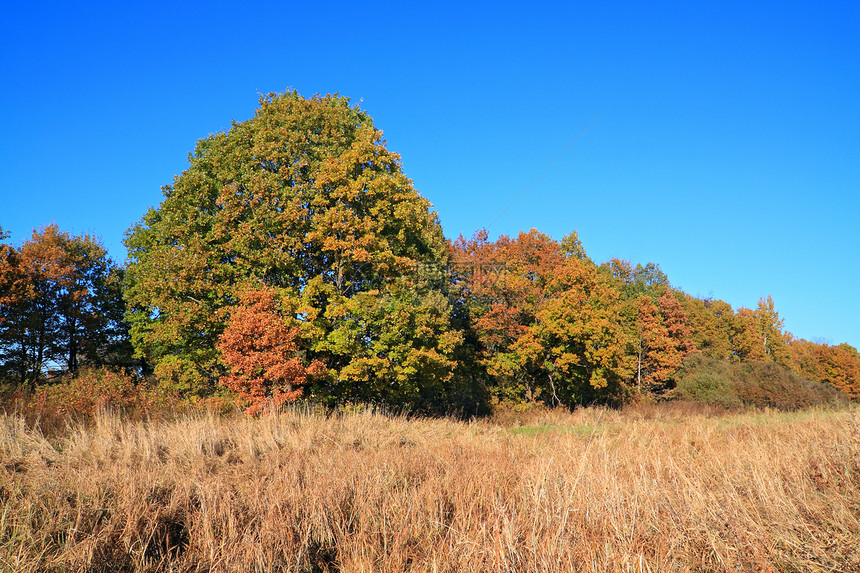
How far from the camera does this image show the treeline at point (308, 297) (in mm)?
18234

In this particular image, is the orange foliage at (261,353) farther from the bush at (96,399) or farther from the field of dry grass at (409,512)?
the field of dry grass at (409,512)

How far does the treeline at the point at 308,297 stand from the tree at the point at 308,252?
0.25 ft

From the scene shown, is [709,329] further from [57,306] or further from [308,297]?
[57,306]

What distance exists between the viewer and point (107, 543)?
4598 millimetres

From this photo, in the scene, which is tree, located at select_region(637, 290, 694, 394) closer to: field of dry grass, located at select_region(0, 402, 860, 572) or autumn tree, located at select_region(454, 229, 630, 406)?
autumn tree, located at select_region(454, 229, 630, 406)

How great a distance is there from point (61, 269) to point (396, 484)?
3076 cm

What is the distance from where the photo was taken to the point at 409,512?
5.41m

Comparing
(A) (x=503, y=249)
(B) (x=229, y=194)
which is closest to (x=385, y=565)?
(B) (x=229, y=194)

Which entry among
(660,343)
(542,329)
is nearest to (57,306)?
(542,329)

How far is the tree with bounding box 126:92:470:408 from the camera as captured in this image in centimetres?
1844

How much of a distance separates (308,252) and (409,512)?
52.8ft

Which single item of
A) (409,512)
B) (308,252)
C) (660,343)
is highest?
(308,252)

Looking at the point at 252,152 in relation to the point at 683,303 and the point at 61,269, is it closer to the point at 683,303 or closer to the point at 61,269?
the point at 61,269

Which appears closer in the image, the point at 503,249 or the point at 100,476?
the point at 100,476
